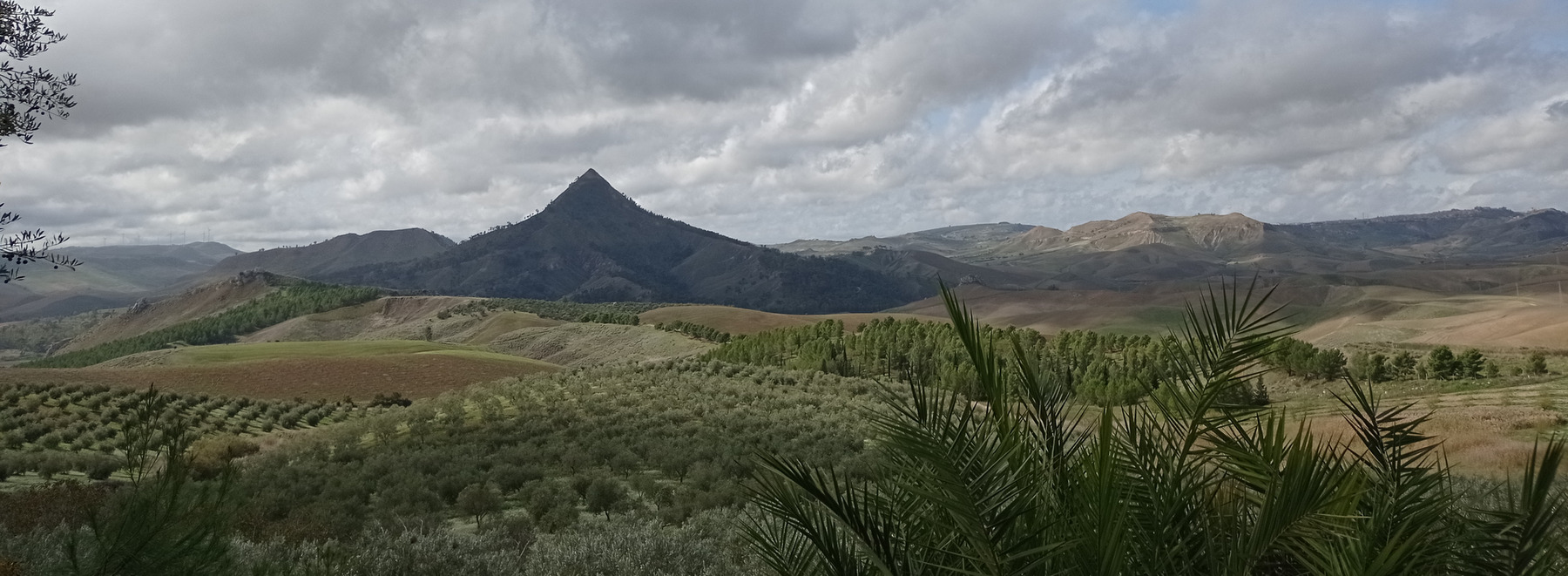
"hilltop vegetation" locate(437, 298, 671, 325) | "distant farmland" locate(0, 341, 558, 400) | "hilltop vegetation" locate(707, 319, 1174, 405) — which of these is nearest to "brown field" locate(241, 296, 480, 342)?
"hilltop vegetation" locate(437, 298, 671, 325)

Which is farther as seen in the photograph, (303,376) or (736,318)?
(736,318)

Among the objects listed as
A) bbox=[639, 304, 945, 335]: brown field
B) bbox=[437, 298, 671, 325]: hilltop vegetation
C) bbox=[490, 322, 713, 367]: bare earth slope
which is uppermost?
bbox=[437, 298, 671, 325]: hilltop vegetation

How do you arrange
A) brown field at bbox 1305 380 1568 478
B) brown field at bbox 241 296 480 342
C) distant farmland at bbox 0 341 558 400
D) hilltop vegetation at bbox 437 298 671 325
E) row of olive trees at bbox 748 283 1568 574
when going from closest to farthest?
row of olive trees at bbox 748 283 1568 574 < brown field at bbox 1305 380 1568 478 < distant farmland at bbox 0 341 558 400 < hilltop vegetation at bbox 437 298 671 325 < brown field at bbox 241 296 480 342

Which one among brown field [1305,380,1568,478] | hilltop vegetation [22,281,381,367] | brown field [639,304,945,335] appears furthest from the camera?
hilltop vegetation [22,281,381,367]

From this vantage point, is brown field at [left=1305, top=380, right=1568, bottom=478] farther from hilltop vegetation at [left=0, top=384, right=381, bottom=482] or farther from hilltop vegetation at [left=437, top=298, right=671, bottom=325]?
hilltop vegetation at [left=437, top=298, right=671, bottom=325]

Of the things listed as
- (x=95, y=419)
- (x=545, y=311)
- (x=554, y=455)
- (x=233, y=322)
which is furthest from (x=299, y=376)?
(x=233, y=322)

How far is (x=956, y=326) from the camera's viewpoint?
3.22 meters

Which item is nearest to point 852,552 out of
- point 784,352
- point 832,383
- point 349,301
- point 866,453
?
point 866,453

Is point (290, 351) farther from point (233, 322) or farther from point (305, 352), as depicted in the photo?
point (233, 322)

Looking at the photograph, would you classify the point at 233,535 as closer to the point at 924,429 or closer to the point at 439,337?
the point at 924,429

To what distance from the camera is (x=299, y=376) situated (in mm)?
42781

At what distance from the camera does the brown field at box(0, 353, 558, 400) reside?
36.1 m

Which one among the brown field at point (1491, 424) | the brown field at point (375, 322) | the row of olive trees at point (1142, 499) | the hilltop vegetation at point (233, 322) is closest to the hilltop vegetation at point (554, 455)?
the row of olive trees at point (1142, 499)

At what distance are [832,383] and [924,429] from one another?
32137 millimetres
